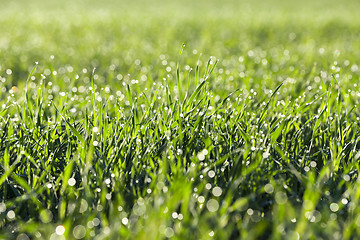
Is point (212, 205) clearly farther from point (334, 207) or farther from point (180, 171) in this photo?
point (334, 207)

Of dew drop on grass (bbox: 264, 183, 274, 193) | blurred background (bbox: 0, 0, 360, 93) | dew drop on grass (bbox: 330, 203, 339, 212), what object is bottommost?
blurred background (bbox: 0, 0, 360, 93)

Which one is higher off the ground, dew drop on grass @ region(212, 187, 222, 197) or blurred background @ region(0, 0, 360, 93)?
dew drop on grass @ region(212, 187, 222, 197)

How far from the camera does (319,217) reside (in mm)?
1219

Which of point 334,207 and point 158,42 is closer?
point 334,207

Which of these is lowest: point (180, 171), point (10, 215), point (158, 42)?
point (158, 42)

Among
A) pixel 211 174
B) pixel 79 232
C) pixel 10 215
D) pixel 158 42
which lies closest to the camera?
pixel 79 232

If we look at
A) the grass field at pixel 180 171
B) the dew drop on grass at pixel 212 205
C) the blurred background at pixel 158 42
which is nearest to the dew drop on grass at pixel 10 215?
the grass field at pixel 180 171

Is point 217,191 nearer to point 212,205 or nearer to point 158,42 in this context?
point 212,205

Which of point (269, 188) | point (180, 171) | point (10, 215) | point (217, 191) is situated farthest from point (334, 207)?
point (10, 215)

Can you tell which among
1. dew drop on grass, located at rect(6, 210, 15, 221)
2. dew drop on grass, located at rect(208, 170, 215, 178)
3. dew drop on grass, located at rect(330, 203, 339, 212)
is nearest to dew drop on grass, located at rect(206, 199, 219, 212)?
dew drop on grass, located at rect(208, 170, 215, 178)

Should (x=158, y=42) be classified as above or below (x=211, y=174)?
below

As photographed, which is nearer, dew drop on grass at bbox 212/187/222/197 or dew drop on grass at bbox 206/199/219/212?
dew drop on grass at bbox 206/199/219/212

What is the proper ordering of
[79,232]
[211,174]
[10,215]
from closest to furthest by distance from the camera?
[79,232]
[10,215]
[211,174]

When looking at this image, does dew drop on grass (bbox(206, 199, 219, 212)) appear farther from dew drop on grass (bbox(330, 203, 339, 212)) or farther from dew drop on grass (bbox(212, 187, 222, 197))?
dew drop on grass (bbox(330, 203, 339, 212))
